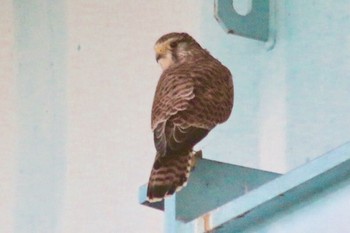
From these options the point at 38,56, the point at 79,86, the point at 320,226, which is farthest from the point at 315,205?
the point at 38,56

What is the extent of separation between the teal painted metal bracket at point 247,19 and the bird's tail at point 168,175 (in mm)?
520

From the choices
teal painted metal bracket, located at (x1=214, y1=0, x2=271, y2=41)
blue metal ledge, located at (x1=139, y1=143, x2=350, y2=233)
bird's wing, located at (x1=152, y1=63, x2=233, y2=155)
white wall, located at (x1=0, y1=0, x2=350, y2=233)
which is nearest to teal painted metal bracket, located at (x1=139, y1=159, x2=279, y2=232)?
blue metal ledge, located at (x1=139, y1=143, x2=350, y2=233)

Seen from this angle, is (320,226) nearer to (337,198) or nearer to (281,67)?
(337,198)

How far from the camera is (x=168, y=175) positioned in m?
1.72

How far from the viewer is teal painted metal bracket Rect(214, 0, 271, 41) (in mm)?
2240

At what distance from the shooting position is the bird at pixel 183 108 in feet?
5.64

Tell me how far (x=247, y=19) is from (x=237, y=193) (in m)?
0.72

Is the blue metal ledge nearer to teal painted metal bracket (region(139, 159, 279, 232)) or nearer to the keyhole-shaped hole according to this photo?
teal painted metal bracket (region(139, 159, 279, 232))

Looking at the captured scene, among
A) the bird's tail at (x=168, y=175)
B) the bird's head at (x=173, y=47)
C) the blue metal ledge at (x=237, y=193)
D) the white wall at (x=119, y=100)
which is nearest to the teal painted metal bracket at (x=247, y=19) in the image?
the white wall at (x=119, y=100)

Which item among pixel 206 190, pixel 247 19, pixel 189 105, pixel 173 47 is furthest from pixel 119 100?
pixel 206 190

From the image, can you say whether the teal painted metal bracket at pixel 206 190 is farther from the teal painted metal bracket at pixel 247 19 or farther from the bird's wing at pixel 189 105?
the teal painted metal bracket at pixel 247 19

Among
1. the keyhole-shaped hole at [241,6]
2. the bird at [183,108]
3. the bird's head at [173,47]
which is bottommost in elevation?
the bird at [183,108]

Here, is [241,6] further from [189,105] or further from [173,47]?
[189,105]

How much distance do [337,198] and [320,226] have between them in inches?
1.7
